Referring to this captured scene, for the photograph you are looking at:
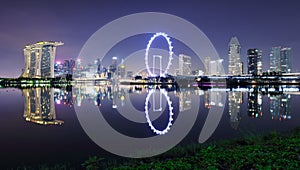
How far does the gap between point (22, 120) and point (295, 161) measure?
55.1ft

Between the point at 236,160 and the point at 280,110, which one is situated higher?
the point at 236,160

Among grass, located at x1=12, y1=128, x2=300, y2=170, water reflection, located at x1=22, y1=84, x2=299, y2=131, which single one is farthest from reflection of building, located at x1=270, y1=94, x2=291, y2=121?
grass, located at x1=12, y1=128, x2=300, y2=170

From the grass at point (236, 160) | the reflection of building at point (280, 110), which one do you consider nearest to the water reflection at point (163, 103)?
the reflection of building at point (280, 110)

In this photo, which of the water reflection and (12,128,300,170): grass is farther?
the water reflection

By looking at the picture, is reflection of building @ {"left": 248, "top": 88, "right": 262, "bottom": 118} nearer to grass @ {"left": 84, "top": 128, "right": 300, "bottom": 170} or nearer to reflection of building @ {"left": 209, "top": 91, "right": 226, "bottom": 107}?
reflection of building @ {"left": 209, "top": 91, "right": 226, "bottom": 107}

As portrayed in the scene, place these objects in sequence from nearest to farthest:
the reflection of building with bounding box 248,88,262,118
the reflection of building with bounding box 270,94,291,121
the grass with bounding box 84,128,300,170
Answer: the grass with bounding box 84,128,300,170, the reflection of building with bounding box 270,94,291,121, the reflection of building with bounding box 248,88,262,118

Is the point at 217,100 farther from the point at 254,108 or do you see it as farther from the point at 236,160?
the point at 236,160

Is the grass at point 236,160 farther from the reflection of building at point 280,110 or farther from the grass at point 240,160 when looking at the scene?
the reflection of building at point 280,110

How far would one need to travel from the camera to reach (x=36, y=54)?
16938 cm

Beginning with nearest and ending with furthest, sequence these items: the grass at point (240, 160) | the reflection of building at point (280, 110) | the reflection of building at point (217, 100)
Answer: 1. the grass at point (240, 160)
2. the reflection of building at point (280, 110)
3. the reflection of building at point (217, 100)

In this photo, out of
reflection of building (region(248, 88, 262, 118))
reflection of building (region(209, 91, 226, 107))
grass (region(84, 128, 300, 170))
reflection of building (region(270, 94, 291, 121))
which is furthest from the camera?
reflection of building (region(209, 91, 226, 107))

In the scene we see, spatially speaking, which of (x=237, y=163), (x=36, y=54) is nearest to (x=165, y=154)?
(x=237, y=163)

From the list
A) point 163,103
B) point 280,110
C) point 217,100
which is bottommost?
point 280,110

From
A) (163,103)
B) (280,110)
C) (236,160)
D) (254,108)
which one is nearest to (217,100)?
(163,103)
